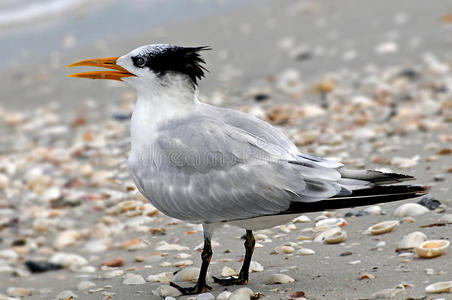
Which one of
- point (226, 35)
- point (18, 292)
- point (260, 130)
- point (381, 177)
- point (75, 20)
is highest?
point (75, 20)

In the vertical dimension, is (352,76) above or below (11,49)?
below

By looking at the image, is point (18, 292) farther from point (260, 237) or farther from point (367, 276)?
point (367, 276)

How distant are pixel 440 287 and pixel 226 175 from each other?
1027 millimetres

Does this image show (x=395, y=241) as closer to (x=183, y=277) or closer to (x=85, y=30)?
(x=183, y=277)

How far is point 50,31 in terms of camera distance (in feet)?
36.7

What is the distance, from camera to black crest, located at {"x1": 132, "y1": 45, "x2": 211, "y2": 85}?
340 cm

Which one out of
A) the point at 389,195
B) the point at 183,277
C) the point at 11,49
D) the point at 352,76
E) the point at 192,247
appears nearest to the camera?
the point at 389,195

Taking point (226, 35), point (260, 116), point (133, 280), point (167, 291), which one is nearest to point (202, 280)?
point (167, 291)

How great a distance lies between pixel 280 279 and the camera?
338cm

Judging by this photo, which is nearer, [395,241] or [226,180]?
[226,180]

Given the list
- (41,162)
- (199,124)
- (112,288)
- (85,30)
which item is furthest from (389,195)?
(85,30)

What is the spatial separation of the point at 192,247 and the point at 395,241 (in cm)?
120

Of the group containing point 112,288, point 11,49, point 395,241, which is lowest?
point 112,288

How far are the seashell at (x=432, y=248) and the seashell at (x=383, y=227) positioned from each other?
404 mm
